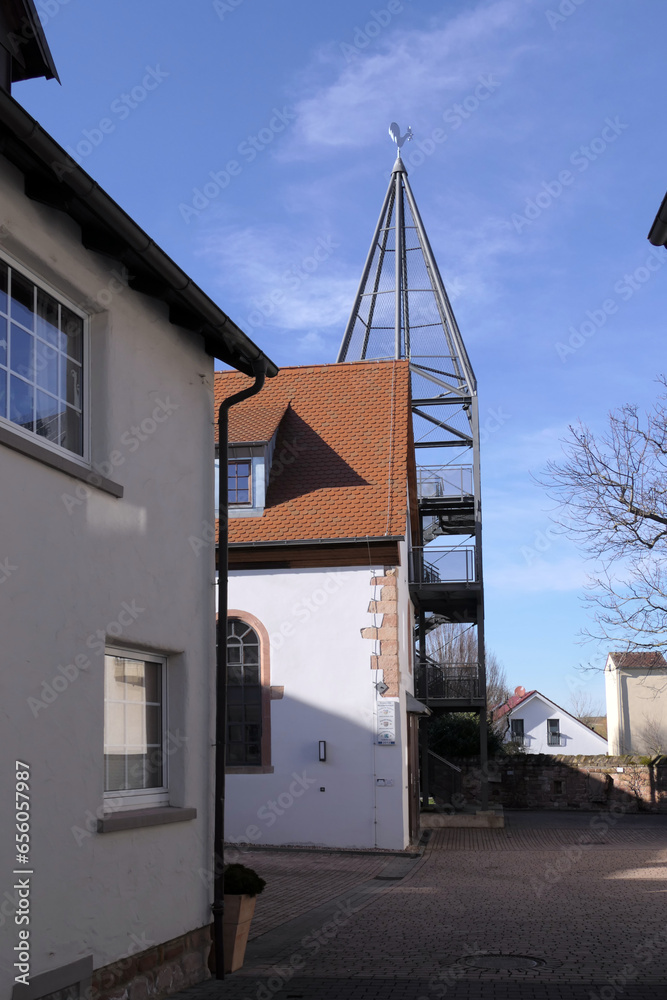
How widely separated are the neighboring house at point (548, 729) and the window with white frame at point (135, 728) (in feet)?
189

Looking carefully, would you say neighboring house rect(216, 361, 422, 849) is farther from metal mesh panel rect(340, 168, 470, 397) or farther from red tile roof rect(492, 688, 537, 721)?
red tile roof rect(492, 688, 537, 721)

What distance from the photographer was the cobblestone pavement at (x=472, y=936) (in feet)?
Answer: 26.0

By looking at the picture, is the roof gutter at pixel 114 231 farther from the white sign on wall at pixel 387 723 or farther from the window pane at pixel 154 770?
the white sign on wall at pixel 387 723

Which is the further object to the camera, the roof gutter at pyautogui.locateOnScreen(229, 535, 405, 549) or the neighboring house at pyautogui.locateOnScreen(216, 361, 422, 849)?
the roof gutter at pyautogui.locateOnScreen(229, 535, 405, 549)

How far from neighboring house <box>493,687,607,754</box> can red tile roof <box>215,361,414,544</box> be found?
43.7m

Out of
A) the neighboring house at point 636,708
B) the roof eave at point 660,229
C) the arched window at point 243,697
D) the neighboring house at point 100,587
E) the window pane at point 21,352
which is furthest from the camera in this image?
the neighboring house at point 636,708

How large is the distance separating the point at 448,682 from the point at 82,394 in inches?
802

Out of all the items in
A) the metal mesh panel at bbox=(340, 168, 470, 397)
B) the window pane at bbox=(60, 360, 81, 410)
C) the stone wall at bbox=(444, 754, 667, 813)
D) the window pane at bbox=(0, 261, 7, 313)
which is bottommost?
the stone wall at bbox=(444, 754, 667, 813)

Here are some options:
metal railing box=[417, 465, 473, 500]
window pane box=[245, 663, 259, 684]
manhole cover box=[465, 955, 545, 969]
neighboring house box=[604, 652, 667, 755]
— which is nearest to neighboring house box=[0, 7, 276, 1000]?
manhole cover box=[465, 955, 545, 969]

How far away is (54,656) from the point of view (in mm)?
6457

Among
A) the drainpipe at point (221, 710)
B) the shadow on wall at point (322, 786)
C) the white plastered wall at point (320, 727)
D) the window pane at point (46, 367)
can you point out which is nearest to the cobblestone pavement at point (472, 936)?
the drainpipe at point (221, 710)

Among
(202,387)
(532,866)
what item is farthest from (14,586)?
(532,866)

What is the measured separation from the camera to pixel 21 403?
6566mm

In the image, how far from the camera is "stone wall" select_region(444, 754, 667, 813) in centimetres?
3578
